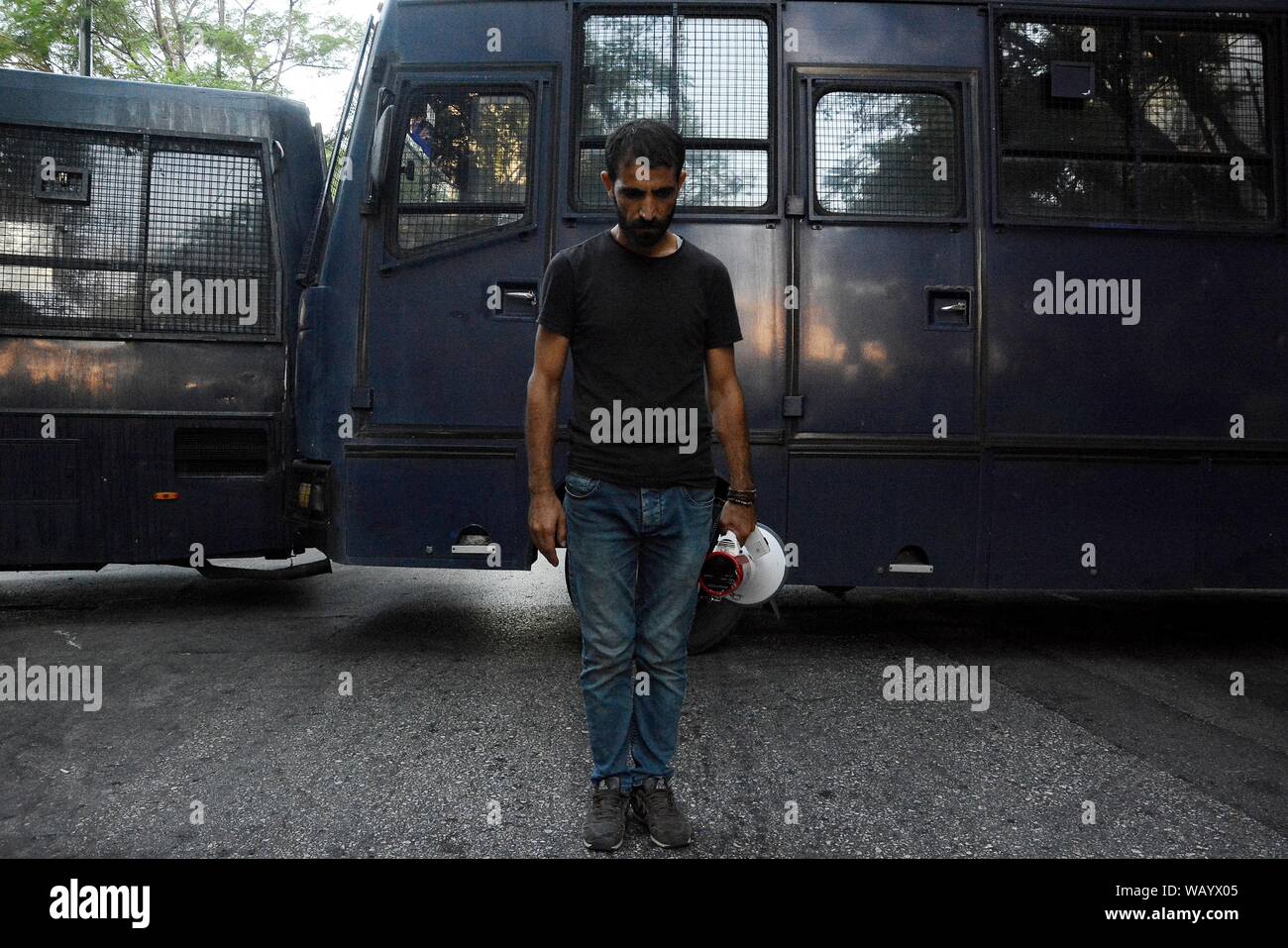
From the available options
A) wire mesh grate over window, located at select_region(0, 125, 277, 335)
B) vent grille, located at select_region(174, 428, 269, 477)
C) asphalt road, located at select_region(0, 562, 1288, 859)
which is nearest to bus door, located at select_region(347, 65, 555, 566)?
asphalt road, located at select_region(0, 562, 1288, 859)

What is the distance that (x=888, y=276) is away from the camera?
4.89m

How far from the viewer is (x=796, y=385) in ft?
16.0

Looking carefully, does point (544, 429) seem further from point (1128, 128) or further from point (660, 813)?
point (1128, 128)

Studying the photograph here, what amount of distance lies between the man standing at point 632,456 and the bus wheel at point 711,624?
7.05 ft

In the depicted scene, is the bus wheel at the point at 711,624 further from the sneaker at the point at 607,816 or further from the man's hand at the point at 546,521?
the man's hand at the point at 546,521

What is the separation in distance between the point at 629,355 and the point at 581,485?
16.2 inches

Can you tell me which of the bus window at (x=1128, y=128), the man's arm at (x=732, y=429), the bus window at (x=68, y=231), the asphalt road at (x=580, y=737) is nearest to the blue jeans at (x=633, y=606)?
the man's arm at (x=732, y=429)

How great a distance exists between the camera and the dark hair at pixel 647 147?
264 cm

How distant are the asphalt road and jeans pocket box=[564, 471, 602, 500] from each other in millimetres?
1046

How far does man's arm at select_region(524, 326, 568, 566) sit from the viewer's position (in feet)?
9.02

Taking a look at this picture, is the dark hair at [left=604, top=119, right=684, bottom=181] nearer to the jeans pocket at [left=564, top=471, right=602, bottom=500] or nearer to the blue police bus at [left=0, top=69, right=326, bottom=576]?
the jeans pocket at [left=564, top=471, right=602, bottom=500]
